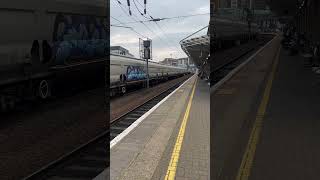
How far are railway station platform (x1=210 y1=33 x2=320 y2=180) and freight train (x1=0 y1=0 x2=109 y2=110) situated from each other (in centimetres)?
635

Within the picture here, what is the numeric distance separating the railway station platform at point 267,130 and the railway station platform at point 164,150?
40 cm

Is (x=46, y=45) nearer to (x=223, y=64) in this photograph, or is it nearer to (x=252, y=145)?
(x=252, y=145)

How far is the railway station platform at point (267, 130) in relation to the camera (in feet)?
30.1

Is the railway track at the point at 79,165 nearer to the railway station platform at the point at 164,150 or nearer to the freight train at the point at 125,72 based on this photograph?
the railway station platform at the point at 164,150

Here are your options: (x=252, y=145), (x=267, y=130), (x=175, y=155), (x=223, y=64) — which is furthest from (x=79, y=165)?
(x=223, y=64)

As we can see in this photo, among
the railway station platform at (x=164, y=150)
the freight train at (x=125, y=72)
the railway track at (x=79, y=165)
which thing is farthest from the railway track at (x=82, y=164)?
the freight train at (x=125, y=72)

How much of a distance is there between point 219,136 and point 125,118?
7.91 metres

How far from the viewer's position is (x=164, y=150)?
1148cm

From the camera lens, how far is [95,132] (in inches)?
613

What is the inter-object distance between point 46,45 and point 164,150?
7478mm

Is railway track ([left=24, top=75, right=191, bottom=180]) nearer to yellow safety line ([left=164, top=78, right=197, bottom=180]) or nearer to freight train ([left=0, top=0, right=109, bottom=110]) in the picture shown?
yellow safety line ([left=164, top=78, right=197, bottom=180])

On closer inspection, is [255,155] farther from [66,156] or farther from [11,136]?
[11,136]

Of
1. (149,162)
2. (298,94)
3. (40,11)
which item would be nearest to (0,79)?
(40,11)

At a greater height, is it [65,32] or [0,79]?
[65,32]
